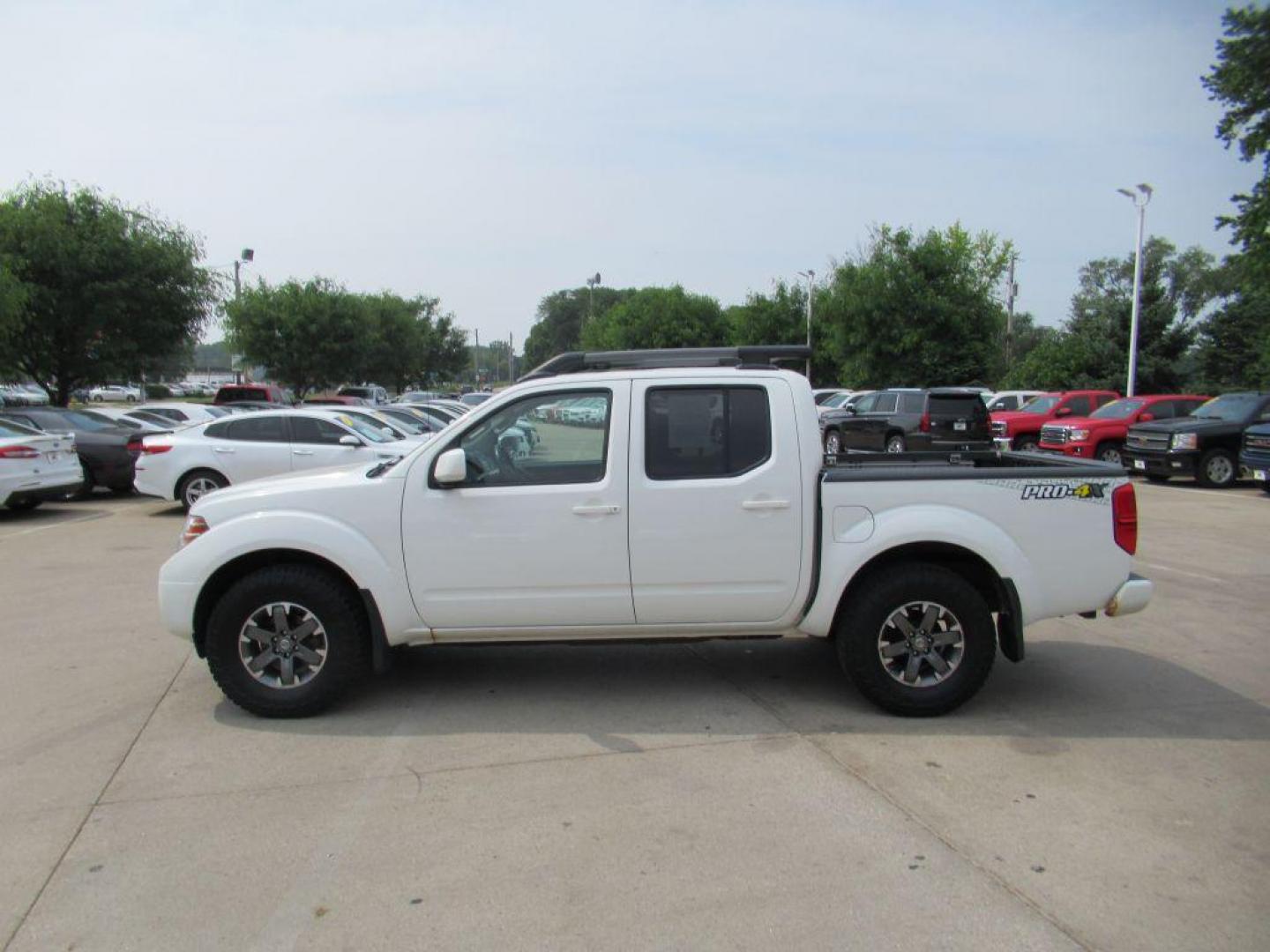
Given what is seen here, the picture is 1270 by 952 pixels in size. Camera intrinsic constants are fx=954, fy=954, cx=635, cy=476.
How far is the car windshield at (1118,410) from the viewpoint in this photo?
20.7 metres

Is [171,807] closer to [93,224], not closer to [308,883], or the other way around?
[308,883]

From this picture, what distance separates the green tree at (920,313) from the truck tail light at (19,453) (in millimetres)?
30420

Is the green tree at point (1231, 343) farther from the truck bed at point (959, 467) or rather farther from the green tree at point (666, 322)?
the truck bed at point (959, 467)

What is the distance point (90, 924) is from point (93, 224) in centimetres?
2494

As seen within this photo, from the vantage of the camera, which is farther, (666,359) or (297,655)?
(666,359)

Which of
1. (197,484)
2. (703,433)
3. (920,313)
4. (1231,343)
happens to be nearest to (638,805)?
(703,433)

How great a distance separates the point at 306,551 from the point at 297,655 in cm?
58

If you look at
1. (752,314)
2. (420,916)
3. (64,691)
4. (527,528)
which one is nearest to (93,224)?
(64,691)

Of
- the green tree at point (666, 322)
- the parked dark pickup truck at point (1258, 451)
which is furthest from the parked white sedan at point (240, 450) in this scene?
the green tree at point (666, 322)

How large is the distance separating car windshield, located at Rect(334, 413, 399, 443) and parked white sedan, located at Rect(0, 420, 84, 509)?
12.8 ft

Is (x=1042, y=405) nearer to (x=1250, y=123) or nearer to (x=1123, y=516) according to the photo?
(x=1250, y=123)

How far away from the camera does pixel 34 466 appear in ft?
43.7

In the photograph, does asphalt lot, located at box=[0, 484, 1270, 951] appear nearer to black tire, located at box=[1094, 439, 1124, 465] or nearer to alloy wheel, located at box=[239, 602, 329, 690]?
alloy wheel, located at box=[239, 602, 329, 690]

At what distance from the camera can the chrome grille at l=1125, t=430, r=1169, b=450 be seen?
59.1 feet
